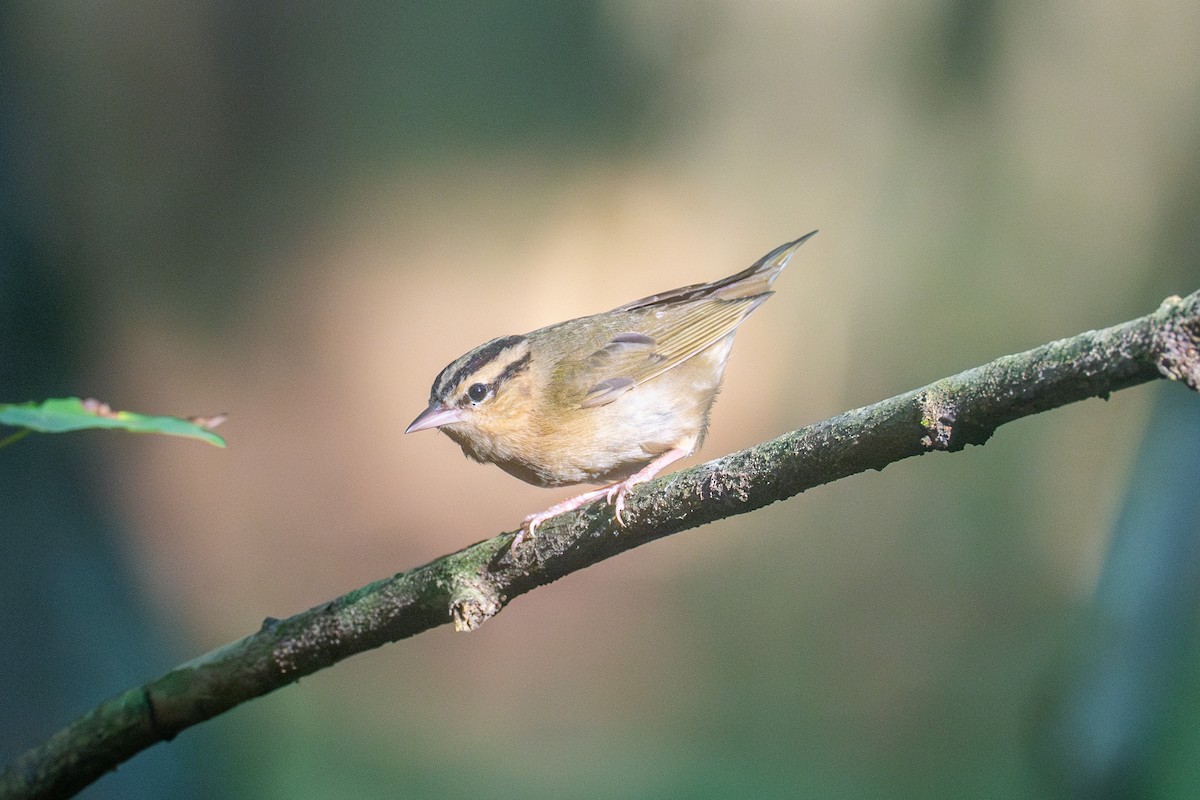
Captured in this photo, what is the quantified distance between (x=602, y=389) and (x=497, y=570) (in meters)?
0.57

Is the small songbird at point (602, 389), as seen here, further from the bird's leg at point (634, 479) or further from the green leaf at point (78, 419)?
the green leaf at point (78, 419)

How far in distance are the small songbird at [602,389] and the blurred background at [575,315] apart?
1029mm

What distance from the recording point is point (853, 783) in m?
3.22

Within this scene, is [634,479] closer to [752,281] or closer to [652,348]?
[652,348]

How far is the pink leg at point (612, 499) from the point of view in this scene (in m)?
1.33

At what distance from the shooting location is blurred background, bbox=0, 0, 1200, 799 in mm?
3066

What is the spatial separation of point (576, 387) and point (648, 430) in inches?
6.8

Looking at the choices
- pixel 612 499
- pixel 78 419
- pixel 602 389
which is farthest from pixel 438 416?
pixel 78 419

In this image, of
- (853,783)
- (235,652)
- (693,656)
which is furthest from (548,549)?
(853,783)

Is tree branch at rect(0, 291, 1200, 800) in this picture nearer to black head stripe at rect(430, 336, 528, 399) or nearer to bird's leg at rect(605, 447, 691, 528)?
bird's leg at rect(605, 447, 691, 528)

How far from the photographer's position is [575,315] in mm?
3023

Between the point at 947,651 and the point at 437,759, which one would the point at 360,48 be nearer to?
the point at 437,759

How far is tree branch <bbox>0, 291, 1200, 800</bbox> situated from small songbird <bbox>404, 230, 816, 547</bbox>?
0.23 m

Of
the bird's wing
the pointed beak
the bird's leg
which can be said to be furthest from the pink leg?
the pointed beak
